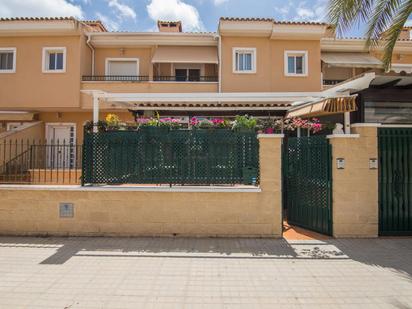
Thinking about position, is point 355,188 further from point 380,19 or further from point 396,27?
point 380,19

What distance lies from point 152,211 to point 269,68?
1340 centimetres

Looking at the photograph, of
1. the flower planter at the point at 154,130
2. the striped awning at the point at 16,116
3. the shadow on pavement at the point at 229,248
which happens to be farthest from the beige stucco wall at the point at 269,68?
the shadow on pavement at the point at 229,248

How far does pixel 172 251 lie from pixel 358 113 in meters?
7.12

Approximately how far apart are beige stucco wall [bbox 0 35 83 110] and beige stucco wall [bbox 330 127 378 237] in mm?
14829

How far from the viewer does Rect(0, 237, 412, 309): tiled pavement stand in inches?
195

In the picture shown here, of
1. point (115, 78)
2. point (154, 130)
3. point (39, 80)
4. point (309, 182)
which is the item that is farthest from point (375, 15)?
point (39, 80)

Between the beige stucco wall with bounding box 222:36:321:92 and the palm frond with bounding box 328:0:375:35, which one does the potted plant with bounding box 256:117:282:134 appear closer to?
the palm frond with bounding box 328:0:375:35

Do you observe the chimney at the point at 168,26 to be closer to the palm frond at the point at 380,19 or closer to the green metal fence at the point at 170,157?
the palm frond at the point at 380,19

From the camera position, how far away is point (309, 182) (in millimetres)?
8938

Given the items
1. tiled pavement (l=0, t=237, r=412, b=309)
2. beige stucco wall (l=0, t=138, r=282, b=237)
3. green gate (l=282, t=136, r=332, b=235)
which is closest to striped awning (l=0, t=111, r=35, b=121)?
beige stucco wall (l=0, t=138, r=282, b=237)

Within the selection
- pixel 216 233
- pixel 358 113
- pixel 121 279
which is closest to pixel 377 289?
pixel 216 233

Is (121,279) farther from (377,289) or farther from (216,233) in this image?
(377,289)

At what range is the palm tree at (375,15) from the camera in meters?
8.48

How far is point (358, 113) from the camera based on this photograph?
1008 cm
